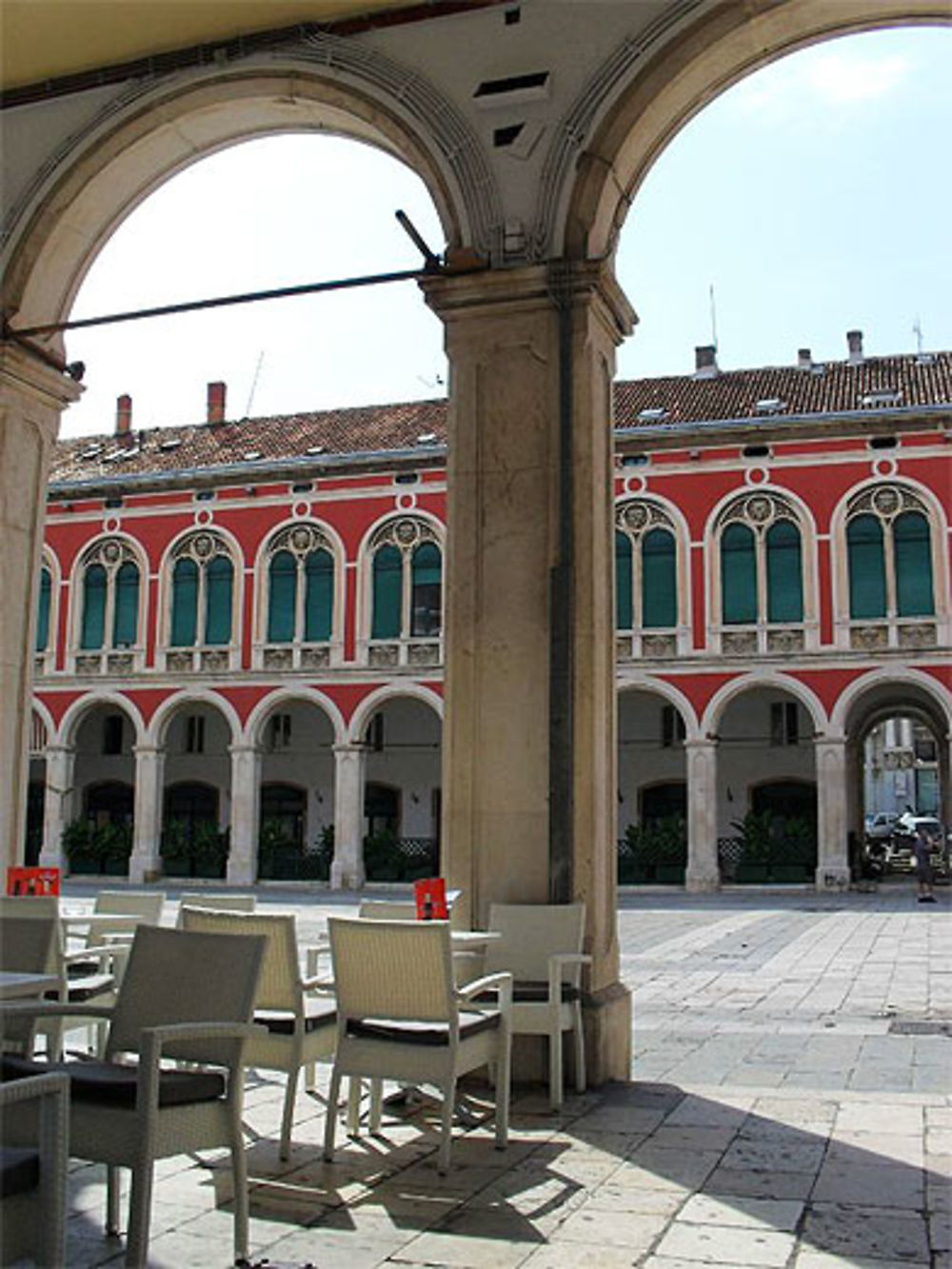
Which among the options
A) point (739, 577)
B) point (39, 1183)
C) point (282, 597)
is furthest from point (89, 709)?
point (39, 1183)

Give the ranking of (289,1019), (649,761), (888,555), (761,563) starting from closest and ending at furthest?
1. (289,1019)
2. (888,555)
3. (761,563)
4. (649,761)

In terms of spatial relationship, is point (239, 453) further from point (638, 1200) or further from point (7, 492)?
point (638, 1200)

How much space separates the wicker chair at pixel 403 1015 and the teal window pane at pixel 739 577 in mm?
21156

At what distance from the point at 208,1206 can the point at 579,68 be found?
491 centimetres

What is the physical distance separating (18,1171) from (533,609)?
143 inches

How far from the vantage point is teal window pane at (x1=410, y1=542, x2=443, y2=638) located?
2648cm

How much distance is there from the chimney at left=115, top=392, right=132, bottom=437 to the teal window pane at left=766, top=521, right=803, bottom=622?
16586 mm

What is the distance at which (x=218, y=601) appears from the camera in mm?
27984

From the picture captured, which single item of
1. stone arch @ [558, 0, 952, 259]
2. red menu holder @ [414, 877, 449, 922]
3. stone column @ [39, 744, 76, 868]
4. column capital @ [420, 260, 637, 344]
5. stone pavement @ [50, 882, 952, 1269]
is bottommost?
stone pavement @ [50, 882, 952, 1269]

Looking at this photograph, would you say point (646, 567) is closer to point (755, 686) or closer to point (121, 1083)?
point (755, 686)

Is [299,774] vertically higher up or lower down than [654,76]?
lower down

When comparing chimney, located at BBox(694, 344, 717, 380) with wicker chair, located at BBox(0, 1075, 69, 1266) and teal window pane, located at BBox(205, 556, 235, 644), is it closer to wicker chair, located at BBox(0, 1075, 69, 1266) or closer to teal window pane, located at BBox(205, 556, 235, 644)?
teal window pane, located at BBox(205, 556, 235, 644)

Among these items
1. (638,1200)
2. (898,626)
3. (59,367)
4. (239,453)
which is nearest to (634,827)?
(898,626)

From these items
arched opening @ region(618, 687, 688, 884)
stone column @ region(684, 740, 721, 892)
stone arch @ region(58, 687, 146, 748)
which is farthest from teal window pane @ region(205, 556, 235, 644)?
stone column @ region(684, 740, 721, 892)
